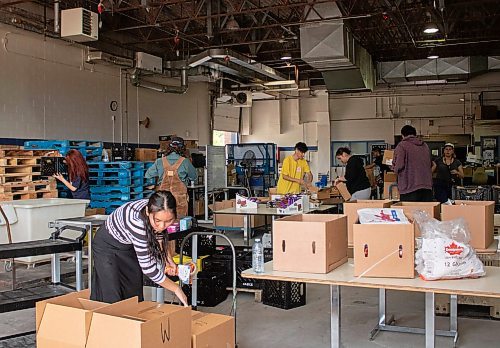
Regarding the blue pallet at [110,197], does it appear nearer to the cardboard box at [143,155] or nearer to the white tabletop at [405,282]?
the cardboard box at [143,155]

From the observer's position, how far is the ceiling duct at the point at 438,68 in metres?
11.2

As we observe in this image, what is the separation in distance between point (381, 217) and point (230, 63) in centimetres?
841

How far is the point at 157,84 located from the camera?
11914 millimetres

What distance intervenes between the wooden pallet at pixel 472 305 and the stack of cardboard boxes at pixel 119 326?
2.84 meters

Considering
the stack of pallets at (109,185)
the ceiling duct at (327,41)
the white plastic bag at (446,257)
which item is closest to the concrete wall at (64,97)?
the stack of pallets at (109,185)

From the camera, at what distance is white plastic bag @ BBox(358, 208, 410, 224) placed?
3195 millimetres

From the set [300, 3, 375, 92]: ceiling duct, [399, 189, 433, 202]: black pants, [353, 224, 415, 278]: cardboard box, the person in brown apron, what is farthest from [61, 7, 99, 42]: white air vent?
[353, 224, 415, 278]: cardboard box

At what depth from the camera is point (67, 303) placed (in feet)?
7.89

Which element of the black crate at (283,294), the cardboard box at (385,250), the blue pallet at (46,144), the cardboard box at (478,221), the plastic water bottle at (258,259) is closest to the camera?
the cardboard box at (385,250)

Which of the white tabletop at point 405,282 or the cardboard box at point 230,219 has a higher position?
the white tabletop at point 405,282

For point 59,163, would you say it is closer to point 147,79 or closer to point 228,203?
point 228,203

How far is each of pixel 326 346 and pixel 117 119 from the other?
8.05m

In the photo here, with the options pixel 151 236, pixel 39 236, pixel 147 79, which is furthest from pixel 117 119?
pixel 151 236

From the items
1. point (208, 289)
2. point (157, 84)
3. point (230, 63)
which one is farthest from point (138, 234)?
point (157, 84)
